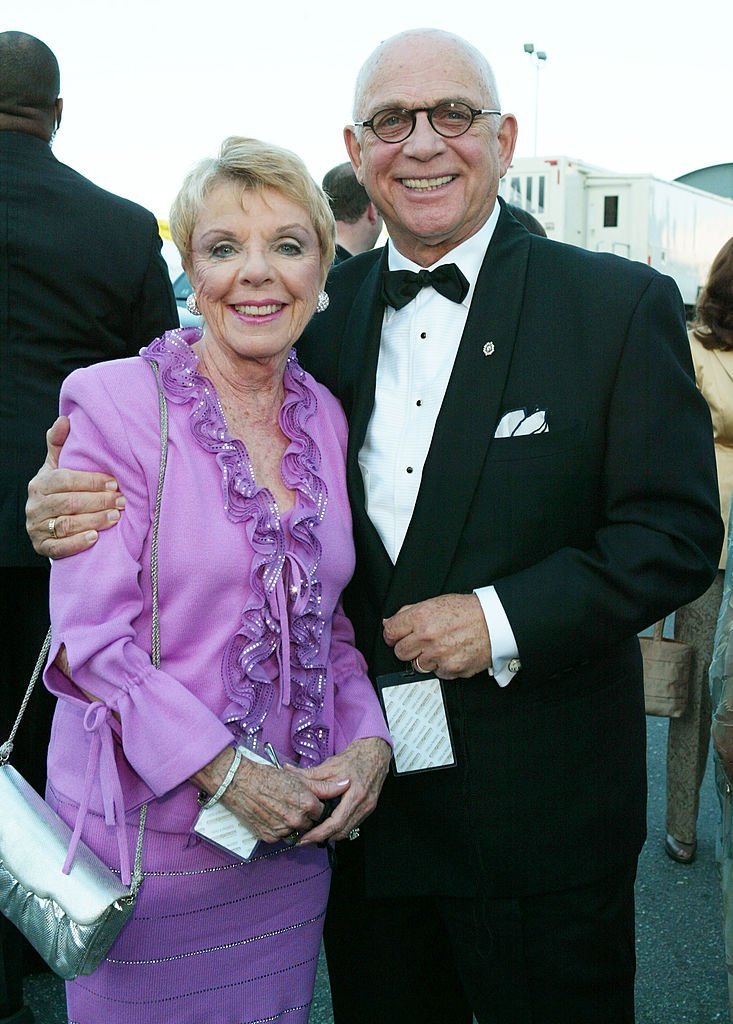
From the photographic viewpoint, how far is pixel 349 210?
5.38 meters

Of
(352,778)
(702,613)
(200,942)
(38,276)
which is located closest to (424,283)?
(352,778)

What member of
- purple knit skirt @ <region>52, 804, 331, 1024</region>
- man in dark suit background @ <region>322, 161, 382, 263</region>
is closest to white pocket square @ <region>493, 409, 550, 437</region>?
purple knit skirt @ <region>52, 804, 331, 1024</region>

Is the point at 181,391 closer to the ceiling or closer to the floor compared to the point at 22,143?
closer to the floor

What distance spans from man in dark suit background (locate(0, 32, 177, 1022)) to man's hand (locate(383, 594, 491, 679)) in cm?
124

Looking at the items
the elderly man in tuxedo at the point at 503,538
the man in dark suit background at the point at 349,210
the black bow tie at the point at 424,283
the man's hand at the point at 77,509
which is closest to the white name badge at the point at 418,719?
the elderly man in tuxedo at the point at 503,538

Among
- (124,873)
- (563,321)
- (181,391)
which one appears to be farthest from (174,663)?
(563,321)

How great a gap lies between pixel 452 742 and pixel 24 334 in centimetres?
156

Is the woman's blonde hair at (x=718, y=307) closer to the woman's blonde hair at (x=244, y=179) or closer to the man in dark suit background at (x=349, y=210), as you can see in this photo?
the man in dark suit background at (x=349, y=210)

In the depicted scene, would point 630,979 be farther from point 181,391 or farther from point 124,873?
point 181,391

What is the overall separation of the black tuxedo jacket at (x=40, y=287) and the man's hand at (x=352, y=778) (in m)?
1.19

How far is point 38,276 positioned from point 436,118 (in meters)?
1.18

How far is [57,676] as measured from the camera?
75.3 inches

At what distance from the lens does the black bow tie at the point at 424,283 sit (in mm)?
2174

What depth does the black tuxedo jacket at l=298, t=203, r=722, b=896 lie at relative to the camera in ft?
6.60
